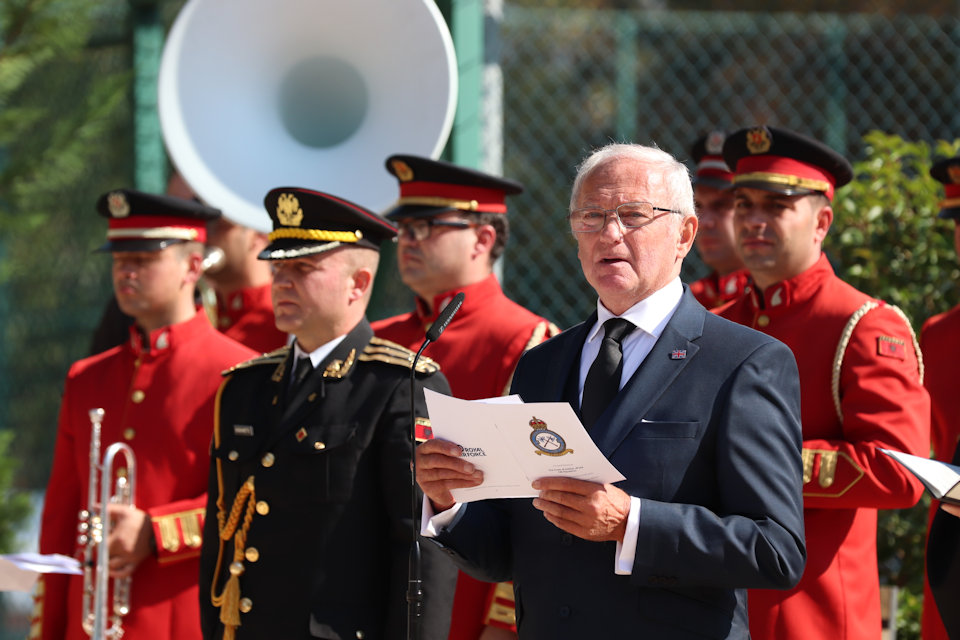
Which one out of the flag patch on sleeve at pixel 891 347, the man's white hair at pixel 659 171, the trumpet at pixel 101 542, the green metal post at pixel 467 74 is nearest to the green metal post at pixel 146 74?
the green metal post at pixel 467 74

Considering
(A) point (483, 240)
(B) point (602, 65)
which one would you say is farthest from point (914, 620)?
(B) point (602, 65)

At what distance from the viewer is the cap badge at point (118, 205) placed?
488 cm

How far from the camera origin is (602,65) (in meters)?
9.96

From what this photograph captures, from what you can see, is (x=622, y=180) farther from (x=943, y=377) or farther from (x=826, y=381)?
(x=943, y=377)

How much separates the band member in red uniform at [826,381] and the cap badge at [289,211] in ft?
4.65

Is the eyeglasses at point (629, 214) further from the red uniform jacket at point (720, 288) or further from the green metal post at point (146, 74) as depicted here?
the green metal post at point (146, 74)

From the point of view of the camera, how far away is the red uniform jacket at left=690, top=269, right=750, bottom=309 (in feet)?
17.3

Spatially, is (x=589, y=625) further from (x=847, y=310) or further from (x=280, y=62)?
(x=280, y=62)

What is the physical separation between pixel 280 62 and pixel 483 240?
1411 millimetres

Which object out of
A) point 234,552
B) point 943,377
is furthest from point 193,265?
point 943,377

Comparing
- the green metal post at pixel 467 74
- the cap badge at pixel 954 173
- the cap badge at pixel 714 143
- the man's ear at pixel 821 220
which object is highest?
the green metal post at pixel 467 74

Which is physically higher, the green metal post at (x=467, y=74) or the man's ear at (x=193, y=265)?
the green metal post at (x=467, y=74)

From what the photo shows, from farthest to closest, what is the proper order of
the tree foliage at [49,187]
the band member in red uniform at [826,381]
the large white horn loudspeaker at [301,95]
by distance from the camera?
1. the tree foliage at [49,187]
2. the large white horn loudspeaker at [301,95]
3. the band member in red uniform at [826,381]

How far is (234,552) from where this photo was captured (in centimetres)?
367
